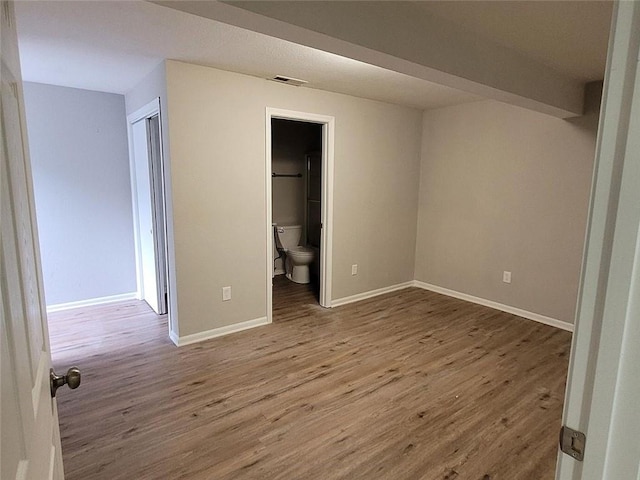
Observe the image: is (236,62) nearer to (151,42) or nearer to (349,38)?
(151,42)

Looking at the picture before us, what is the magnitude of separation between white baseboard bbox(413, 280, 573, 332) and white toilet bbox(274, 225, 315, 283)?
1.50 metres

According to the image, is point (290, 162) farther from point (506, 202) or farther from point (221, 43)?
point (221, 43)

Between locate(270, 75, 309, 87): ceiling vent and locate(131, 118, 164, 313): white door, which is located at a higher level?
locate(270, 75, 309, 87): ceiling vent

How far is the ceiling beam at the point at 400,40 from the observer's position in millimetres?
1503

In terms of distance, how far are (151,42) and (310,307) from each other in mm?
2855

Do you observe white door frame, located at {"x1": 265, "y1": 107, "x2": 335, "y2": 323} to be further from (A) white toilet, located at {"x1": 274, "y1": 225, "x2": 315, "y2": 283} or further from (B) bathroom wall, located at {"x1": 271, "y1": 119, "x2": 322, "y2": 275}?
(B) bathroom wall, located at {"x1": 271, "y1": 119, "x2": 322, "y2": 275}

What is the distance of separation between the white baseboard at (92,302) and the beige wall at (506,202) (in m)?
3.70

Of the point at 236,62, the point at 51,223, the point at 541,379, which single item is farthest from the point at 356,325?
the point at 51,223

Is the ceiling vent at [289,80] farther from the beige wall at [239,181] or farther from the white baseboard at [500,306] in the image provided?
the white baseboard at [500,306]

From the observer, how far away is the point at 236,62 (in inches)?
112

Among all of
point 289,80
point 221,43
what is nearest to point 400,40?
point 221,43

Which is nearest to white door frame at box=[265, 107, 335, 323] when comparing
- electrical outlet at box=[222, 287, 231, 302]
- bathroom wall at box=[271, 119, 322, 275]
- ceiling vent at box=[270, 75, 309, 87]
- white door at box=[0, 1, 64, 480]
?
ceiling vent at box=[270, 75, 309, 87]

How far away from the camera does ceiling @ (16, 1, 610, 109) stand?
196cm

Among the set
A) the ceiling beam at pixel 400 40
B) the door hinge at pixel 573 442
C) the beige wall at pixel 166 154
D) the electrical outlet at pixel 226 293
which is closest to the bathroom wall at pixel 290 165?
the electrical outlet at pixel 226 293
